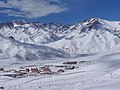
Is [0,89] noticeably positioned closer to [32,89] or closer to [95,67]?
[32,89]

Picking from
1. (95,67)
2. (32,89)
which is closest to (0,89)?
(32,89)

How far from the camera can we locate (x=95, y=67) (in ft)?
229

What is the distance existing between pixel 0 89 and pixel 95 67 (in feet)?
96.8

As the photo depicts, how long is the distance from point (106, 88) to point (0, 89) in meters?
21.9

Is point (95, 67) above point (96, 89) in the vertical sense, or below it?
above

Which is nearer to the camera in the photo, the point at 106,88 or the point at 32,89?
the point at 106,88

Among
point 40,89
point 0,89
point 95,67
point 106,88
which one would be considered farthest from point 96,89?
point 95,67

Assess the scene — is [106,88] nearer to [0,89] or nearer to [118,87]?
[118,87]

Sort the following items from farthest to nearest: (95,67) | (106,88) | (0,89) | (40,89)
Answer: (95,67)
(0,89)
(40,89)
(106,88)

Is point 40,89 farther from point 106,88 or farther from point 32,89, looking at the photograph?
point 106,88

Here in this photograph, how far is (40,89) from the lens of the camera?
1539 inches

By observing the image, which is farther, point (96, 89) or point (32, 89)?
point (32, 89)

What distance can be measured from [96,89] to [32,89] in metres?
14.5

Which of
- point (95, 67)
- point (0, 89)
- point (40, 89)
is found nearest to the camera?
point (40, 89)
